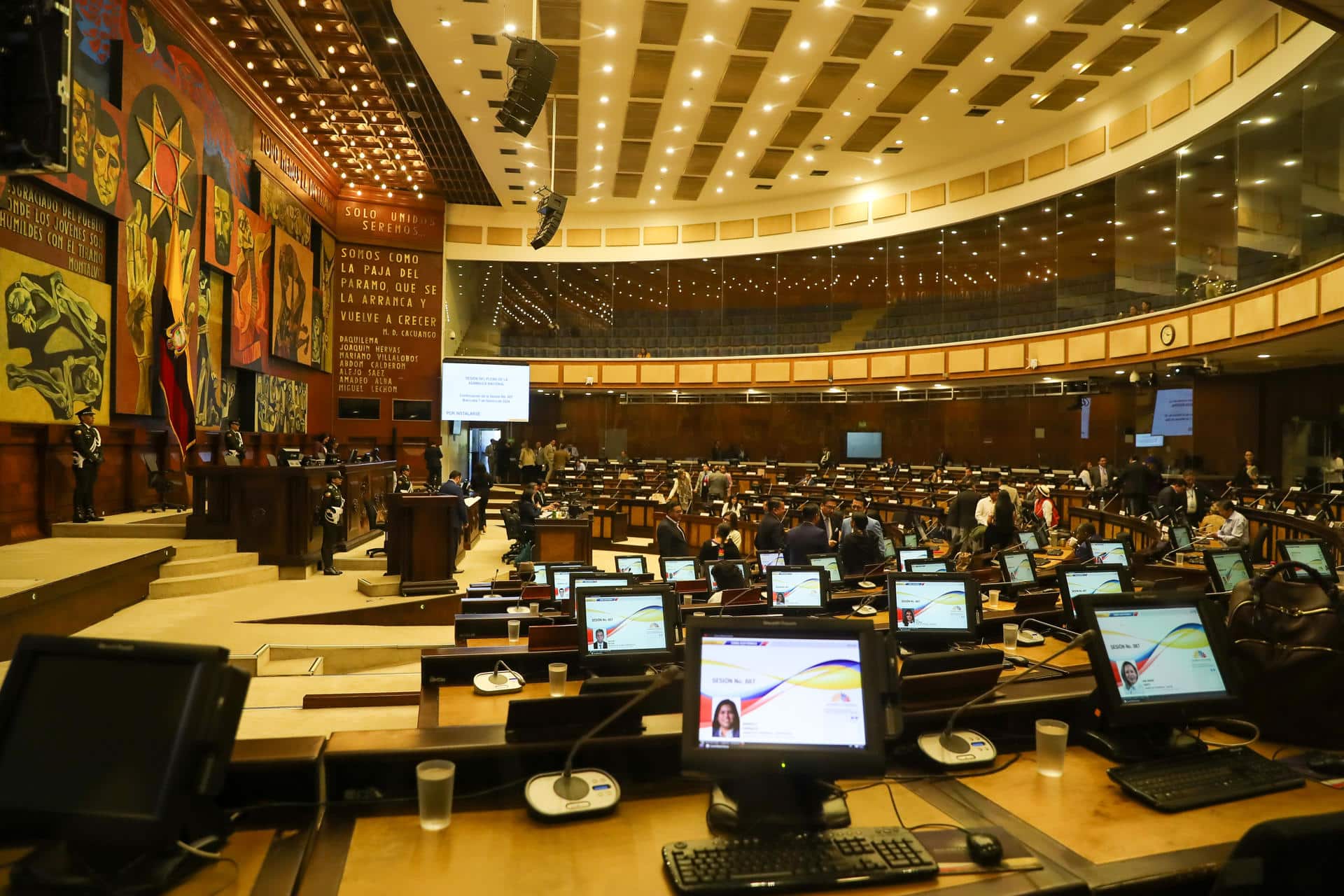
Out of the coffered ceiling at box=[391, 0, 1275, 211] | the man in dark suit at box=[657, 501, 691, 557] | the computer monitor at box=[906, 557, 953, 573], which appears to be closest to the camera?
the computer monitor at box=[906, 557, 953, 573]

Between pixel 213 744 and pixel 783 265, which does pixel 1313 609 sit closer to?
Result: pixel 213 744

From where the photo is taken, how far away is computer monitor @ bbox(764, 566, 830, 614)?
5.07 m

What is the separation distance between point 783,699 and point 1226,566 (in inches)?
181

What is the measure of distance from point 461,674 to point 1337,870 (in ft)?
10.4

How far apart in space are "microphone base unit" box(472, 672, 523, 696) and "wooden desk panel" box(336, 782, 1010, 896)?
5.00 ft

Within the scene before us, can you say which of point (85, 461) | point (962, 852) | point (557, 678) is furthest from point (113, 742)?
point (85, 461)

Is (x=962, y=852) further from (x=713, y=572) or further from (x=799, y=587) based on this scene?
(x=713, y=572)

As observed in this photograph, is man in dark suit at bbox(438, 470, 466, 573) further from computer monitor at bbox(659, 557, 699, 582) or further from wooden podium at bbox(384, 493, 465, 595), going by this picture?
computer monitor at bbox(659, 557, 699, 582)

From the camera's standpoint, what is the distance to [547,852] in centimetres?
174

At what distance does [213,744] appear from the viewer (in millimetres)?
1587

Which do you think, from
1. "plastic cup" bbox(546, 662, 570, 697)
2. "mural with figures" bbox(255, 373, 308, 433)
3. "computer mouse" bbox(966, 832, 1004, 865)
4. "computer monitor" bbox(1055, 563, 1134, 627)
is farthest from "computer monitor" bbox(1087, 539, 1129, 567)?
"mural with figures" bbox(255, 373, 308, 433)

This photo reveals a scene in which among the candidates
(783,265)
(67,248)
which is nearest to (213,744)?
(67,248)

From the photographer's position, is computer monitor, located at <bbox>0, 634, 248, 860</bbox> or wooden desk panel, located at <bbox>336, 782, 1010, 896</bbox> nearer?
computer monitor, located at <bbox>0, 634, 248, 860</bbox>

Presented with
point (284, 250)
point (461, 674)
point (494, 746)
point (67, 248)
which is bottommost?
point (461, 674)
